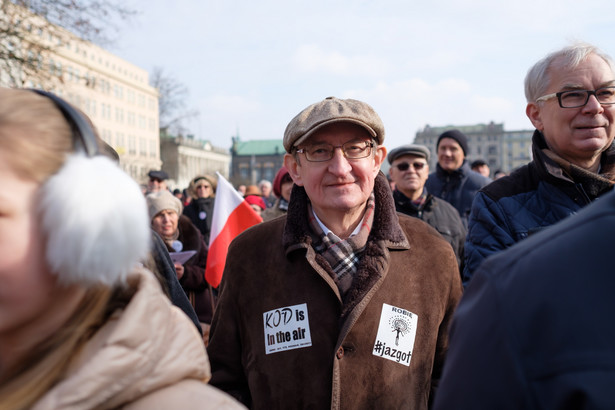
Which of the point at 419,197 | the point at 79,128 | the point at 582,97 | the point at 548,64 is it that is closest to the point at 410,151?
the point at 419,197

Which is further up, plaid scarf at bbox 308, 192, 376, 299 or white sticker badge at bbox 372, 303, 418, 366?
plaid scarf at bbox 308, 192, 376, 299

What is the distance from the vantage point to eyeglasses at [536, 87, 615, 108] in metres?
2.50

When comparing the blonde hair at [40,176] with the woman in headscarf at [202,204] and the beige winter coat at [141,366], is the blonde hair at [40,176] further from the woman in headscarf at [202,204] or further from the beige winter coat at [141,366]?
the woman in headscarf at [202,204]

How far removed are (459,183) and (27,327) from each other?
6.09m

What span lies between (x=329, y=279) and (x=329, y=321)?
0.18m

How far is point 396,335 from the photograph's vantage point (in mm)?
2369

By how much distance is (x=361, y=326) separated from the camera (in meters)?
2.34

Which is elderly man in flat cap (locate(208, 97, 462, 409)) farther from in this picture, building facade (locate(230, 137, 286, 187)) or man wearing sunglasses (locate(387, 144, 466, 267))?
building facade (locate(230, 137, 286, 187))

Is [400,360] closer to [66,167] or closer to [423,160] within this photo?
[66,167]

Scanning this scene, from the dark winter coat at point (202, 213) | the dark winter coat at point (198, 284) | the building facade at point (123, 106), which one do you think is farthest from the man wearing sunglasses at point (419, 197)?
the building facade at point (123, 106)

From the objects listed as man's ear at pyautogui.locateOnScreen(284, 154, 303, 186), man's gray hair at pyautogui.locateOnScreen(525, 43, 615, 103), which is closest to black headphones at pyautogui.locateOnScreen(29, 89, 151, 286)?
man's ear at pyautogui.locateOnScreen(284, 154, 303, 186)

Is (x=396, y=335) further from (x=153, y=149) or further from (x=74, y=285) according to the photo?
(x=153, y=149)

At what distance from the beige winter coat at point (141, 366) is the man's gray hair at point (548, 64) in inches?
83.5

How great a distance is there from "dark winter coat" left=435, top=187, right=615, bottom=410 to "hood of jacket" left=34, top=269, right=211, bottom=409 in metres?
0.55
